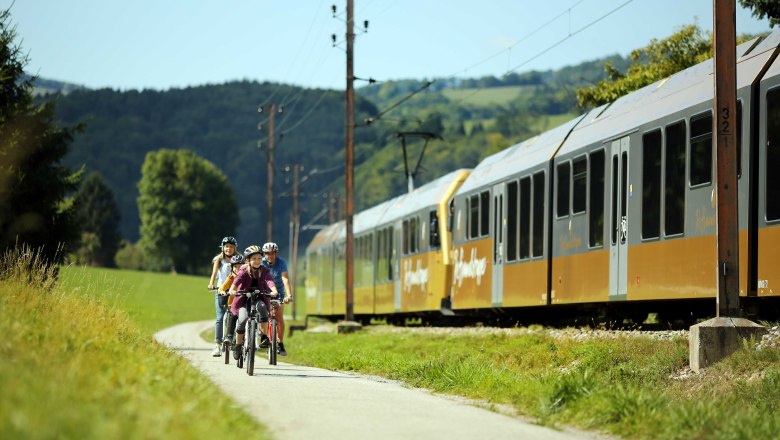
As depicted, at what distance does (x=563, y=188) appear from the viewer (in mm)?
21938

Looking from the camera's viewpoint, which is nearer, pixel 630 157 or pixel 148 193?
pixel 630 157

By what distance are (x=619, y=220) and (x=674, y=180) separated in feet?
6.63

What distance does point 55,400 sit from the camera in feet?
23.8

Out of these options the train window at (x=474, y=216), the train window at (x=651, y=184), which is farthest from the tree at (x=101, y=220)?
the train window at (x=651, y=184)

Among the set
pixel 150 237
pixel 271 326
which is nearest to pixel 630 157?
pixel 271 326

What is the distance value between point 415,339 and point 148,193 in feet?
313

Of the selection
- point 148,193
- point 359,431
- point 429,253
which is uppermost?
point 148,193

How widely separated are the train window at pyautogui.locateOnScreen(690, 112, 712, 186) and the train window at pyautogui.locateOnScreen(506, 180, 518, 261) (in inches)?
319

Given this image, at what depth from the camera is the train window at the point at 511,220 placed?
24625 millimetres

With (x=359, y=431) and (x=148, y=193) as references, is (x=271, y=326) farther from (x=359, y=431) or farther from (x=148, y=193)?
Answer: (x=148, y=193)

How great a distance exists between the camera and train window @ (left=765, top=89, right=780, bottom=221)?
1457cm

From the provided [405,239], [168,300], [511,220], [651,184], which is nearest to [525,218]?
[511,220]

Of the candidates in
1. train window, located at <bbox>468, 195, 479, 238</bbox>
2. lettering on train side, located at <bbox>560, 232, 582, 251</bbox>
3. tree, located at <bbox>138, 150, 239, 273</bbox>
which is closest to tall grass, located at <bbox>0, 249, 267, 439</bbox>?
lettering on train side, located at <bbox>560, 232, 582, 251</bbox>

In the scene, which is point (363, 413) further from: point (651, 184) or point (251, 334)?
point (651, 184)
